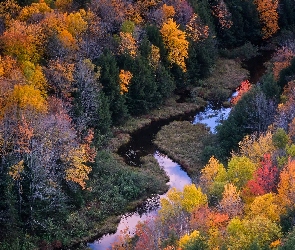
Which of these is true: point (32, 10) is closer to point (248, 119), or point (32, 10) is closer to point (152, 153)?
point (152, 153)

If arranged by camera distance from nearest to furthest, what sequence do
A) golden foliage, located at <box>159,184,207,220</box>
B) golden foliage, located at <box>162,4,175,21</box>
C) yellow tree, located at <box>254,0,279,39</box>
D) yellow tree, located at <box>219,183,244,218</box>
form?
yellow tree, located at <box>219,183,244,218</box>, golden foliage, located at <box>159,184,207,220</box>, golden foliage, located at <box>162,4,175,21</box>, yellow tree, located at <box>254,0,279,39</box>

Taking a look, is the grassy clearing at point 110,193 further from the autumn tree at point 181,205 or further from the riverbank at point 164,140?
the autumn tree at point 181,205

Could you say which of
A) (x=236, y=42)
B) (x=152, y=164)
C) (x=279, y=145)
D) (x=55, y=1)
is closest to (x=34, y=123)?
(x=152, y=164)

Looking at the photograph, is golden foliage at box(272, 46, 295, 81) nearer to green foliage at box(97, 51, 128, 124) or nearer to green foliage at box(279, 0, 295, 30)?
green foliage at box(97, 51, 128, 124)

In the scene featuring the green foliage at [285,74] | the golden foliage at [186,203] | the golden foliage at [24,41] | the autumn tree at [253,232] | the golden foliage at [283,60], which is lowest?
the autumn tree at [253,232]

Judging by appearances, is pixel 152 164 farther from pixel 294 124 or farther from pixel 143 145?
pixel 294 124

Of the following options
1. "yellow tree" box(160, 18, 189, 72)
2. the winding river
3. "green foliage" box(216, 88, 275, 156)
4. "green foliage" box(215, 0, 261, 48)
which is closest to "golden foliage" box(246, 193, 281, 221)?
the winding river

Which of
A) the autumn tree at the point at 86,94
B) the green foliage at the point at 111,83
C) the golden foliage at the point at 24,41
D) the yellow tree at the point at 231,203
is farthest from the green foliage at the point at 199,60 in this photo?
the yellow tree at the point at 231,203

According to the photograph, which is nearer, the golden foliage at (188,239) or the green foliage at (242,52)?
the golden foliage at (188,239)
